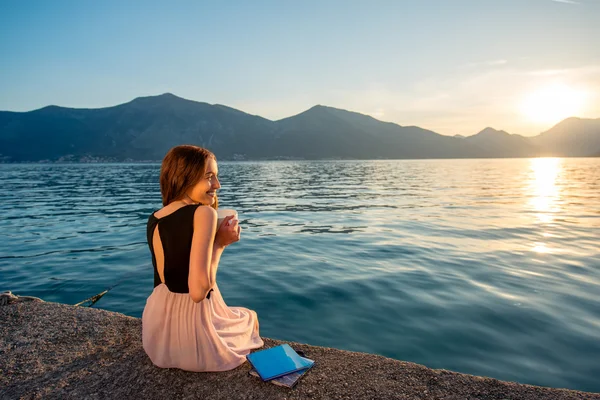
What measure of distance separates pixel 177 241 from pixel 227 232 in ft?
1.50

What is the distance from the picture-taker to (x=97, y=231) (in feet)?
53.7

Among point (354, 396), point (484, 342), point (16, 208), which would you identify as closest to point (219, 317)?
point (354, 396)

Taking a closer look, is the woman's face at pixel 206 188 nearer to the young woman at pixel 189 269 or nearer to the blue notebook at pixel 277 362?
the young woman at pixel 189 269

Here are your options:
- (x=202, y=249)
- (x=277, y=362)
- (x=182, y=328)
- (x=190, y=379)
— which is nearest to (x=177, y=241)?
(x=202, y=249)

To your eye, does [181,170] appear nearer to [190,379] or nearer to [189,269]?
[189,269]

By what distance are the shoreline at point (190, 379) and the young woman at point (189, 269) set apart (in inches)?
9.7

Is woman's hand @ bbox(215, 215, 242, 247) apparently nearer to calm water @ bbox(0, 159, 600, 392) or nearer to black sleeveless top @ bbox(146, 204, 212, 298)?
black sleeveless top @ bbox(146, 204, 212, 298)

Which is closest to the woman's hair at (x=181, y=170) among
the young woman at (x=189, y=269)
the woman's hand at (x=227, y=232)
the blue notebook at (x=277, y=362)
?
the young woman at (x=189, y=269)

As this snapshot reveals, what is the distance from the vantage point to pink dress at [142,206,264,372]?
351cm

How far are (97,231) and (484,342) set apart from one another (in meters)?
15.9

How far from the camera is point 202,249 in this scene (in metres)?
3.21

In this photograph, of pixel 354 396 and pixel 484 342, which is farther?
pixel 484 342

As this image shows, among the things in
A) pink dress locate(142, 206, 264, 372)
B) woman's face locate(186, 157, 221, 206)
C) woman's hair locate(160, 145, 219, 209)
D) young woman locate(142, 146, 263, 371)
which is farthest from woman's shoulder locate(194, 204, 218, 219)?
pink dress locate(142, 206, 264, 372)

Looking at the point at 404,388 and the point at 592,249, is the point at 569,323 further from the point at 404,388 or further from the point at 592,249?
the point at 592,249
